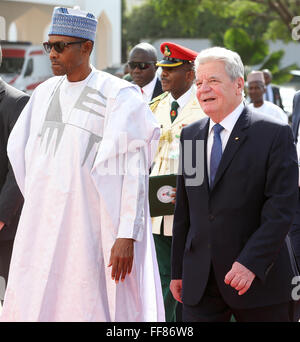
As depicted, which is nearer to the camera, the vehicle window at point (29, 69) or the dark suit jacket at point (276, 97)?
the dark suit jacket at point (276, 97)

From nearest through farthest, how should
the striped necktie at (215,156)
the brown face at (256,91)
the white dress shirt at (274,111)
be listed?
1. the striped necktie at (215,156)
2. the white dress shirt at (274,111)
3. the brown face at (256,91)

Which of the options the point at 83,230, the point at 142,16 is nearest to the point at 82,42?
the point at 83,230

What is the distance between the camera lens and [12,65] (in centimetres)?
2625

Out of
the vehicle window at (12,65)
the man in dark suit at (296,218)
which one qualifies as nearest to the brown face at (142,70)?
the man in dark suit at (296,218)

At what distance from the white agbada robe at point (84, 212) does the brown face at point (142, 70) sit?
3191mm

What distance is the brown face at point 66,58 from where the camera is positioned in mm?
4391

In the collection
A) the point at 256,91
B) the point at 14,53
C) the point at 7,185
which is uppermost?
the point at 14,53

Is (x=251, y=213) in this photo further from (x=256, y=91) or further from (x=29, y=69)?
(x=29, y=69)

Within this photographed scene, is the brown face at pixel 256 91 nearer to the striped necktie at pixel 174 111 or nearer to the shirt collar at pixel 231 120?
the striped necktie at pixel 174 111

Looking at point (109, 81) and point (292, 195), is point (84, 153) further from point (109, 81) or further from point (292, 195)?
point (292, 195)

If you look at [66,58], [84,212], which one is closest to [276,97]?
[66,58]

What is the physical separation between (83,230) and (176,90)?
6.33 feet

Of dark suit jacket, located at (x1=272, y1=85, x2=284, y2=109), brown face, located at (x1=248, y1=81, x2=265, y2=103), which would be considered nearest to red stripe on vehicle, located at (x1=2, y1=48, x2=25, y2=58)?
dark suit jacket, located at (x1=272, y1=85, x2=284, y2=109)

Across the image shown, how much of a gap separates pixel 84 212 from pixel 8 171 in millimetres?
Result: 1003
